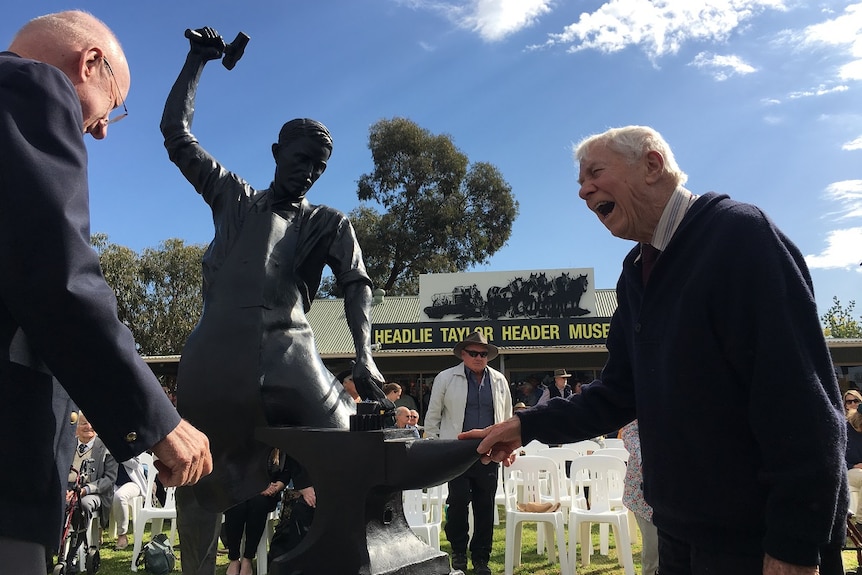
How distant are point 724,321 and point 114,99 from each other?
158 cm

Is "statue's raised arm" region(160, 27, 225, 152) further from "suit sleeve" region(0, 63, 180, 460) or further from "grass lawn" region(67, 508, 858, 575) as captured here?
"grass lawn" region(67, 508, 858, 575)

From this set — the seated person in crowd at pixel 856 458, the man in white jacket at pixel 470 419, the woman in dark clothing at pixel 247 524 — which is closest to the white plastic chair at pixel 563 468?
the man in white jacket at pixel 470 419

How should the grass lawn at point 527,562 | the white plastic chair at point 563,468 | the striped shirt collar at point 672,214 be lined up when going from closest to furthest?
the striped shirt collar at point 672,214 < the grass lawn at point 527,562 < the white plastic chair at point 563,468

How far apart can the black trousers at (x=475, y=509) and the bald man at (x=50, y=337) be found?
15.1ft

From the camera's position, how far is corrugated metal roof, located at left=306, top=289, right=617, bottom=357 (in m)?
21.7

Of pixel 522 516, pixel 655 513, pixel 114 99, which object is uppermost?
pixel 114 99

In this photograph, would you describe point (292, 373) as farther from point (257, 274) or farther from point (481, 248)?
point (481, 248)

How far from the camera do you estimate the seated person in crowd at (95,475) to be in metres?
6.04

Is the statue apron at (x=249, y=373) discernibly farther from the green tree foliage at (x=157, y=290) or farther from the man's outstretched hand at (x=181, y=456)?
the green tree foliage at (x=157, y=290)

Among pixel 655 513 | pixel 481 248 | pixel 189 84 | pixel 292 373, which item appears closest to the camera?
pixel 655 513

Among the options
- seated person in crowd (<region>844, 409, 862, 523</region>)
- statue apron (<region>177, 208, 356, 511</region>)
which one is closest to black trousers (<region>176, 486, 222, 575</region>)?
statue apron (<region>177, 208, 356, 511</region>)

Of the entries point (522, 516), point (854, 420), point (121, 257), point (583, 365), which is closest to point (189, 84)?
point (522, 516)

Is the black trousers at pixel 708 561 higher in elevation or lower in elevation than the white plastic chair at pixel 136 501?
higher

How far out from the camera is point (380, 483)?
6.45 ft
